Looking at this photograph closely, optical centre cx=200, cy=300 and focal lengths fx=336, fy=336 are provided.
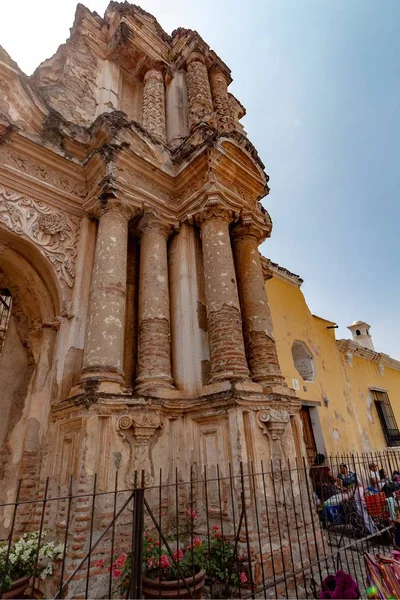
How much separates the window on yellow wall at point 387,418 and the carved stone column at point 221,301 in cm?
1226

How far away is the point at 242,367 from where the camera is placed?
4.46 m

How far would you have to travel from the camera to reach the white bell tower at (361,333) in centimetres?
1835

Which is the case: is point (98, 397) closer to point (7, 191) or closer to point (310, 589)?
point (310, 589)

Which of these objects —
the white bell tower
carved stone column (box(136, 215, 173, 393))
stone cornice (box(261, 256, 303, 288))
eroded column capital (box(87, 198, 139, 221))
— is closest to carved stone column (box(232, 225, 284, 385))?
carved stone column (box(136, 215, 173, 393))

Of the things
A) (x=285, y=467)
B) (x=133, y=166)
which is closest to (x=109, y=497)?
(x=285, y=467)

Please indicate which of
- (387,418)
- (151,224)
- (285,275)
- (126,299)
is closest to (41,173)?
(151,224)

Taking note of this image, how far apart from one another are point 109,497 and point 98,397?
1.00m

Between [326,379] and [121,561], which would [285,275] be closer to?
[326,379]

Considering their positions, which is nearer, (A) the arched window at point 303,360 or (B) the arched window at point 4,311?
(B) the arched window at point 4,311

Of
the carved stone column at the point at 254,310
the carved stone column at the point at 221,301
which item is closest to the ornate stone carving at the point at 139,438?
the carved stone column at the point at 221,301

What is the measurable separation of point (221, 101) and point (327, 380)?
8.74 meters

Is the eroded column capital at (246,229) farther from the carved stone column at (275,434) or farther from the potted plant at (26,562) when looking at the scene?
the potted plant at (26,562)

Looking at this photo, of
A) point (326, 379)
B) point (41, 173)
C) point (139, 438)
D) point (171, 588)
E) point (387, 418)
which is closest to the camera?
point (171, 588)

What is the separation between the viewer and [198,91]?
25.6 ft
